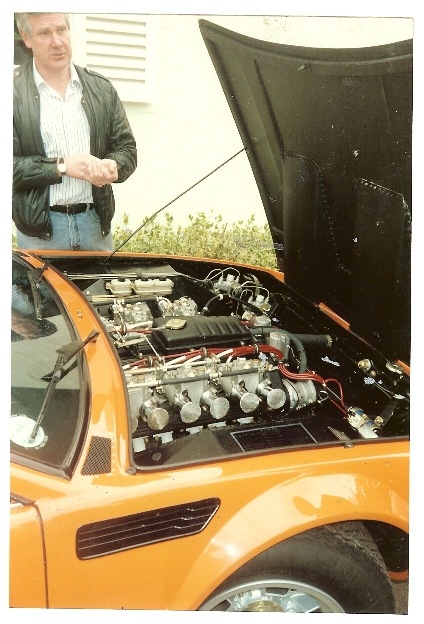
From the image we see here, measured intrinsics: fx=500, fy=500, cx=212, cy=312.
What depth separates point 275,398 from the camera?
1.79 meters

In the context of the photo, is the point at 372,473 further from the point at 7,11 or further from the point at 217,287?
the point at 7,11

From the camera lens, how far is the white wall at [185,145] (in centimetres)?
233

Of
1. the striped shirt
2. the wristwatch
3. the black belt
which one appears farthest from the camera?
the black belt

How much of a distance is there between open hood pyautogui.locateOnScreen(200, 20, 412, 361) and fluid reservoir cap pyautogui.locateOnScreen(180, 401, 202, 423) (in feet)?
2.55

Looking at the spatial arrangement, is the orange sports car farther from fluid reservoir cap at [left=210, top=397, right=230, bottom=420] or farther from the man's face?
the man's face

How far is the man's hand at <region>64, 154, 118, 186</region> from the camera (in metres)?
2.29

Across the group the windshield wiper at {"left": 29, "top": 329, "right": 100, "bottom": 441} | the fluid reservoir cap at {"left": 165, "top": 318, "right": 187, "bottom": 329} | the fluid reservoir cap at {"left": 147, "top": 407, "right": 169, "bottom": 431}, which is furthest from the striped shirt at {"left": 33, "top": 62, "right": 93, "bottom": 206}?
the fluid reservoir cap at {"left": 147, "top": 407, "right": 169, "bottom": 431}

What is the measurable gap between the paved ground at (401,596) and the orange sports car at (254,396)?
5 centimetres

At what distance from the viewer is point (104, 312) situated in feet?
7.46

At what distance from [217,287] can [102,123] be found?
3.18 feet

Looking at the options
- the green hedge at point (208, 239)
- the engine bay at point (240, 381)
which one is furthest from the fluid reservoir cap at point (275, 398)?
the green hedge at point (208, 239)

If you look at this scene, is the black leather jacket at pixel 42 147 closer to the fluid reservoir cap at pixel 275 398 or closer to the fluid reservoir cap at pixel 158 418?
the fluid reservoir cap at pixel 158 418

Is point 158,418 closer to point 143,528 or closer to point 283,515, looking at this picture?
point 143,528

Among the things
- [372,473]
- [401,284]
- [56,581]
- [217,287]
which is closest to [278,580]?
[372,473]
